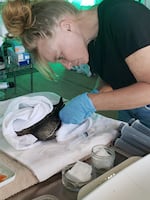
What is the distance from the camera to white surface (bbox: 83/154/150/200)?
0.59m

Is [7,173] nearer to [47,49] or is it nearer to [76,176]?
[76,176]

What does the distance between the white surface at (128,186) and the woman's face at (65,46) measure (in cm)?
46

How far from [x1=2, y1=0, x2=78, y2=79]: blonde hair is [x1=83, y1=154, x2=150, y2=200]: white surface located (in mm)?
486

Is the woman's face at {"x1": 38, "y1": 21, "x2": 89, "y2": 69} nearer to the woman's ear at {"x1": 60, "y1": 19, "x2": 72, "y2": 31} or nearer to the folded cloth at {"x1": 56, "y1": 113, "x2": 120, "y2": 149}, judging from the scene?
the woman's ear at {"x1": 60, "y1": 19, "x2": 72, "y2": 31}

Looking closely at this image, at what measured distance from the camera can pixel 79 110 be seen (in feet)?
3.14

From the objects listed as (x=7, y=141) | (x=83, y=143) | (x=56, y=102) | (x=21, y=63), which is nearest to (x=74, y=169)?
(x=83, y=143)

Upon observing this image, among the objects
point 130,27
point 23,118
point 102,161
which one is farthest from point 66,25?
point 102,161

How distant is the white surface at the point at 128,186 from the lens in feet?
1.94

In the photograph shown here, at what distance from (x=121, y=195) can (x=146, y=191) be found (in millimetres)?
55

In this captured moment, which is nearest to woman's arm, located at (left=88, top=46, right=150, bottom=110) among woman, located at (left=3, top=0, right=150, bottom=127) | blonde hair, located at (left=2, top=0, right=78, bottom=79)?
woman, located at (left=3, top=0, right=150, bottom=127)

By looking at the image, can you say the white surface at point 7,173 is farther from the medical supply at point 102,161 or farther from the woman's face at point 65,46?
the woman's face at point 65,46

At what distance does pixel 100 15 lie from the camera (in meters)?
1.00

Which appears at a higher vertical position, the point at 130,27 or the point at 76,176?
the point at 130,27

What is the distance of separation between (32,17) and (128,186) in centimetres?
55
